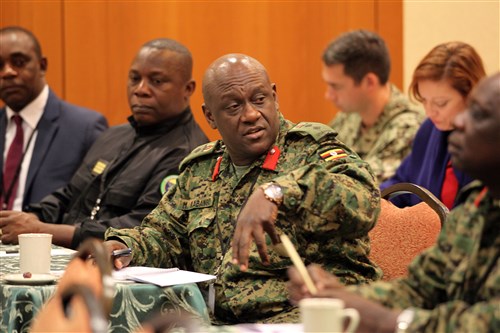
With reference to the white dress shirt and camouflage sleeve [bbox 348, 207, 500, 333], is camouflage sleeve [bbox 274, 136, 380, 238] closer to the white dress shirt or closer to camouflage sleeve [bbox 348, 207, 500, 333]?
camouflage sleeve [bbox 348, 207, 500, 333]

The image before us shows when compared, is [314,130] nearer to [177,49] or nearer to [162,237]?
[162,237]

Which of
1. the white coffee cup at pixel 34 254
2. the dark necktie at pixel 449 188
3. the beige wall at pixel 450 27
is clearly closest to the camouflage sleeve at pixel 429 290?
the white coffee cup at pixel 34 254

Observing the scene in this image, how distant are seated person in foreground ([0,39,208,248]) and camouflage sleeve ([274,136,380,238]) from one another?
1.47 meters

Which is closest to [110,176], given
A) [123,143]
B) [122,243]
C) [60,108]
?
[123,143]

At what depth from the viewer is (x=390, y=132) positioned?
212 inches

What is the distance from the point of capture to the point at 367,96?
563 cm

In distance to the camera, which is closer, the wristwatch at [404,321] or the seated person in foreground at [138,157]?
the wristwatch at [404,321]

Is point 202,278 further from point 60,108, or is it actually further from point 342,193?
point 60,108

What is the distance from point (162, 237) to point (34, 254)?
493 millimetres

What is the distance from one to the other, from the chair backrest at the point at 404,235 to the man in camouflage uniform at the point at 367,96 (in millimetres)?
2081

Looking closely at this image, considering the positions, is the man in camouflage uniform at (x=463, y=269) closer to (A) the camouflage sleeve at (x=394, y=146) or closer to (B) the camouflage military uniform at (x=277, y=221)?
(B) the camouflage military uniform at (x=277, y=221)

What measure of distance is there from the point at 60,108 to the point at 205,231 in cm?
253

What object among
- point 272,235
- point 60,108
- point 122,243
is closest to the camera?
point 272,235

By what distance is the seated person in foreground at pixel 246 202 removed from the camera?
8.55ft
